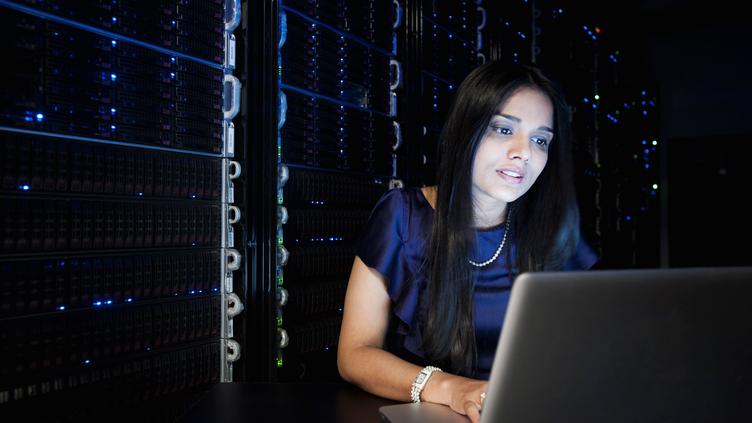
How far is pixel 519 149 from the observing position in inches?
54.2

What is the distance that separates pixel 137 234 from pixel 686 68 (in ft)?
20.4

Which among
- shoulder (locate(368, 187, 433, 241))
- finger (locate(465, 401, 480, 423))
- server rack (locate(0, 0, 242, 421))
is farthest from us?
shoulder (locate(368, 187, 433, 241))

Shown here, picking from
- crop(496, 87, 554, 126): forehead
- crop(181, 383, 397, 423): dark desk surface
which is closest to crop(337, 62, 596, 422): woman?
crop(496, 87, 554, 126): forehead

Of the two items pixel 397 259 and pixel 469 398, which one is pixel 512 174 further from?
pixel 469 398

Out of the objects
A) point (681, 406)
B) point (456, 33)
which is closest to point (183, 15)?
point (681, 406)

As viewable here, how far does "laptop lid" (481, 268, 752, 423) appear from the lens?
0.55 m

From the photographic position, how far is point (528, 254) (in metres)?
1.48

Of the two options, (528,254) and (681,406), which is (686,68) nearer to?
(528,254)

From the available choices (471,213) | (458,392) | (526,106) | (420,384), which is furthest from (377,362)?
(526,106)

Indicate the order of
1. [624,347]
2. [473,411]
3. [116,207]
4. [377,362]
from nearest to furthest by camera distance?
[624,347], [473,411], [377,362], [116,207]

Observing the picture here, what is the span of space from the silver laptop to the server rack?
1078mm

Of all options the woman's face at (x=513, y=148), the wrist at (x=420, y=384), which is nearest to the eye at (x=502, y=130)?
the woman's face at (x=513, y=148)

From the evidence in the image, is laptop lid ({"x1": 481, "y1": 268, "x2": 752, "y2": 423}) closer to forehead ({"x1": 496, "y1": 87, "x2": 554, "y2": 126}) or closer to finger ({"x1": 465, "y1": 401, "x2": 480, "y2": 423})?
finger ({"x1": 465, "y1": 401, "x2": 480, "y2": 423})

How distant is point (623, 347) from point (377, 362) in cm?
67
